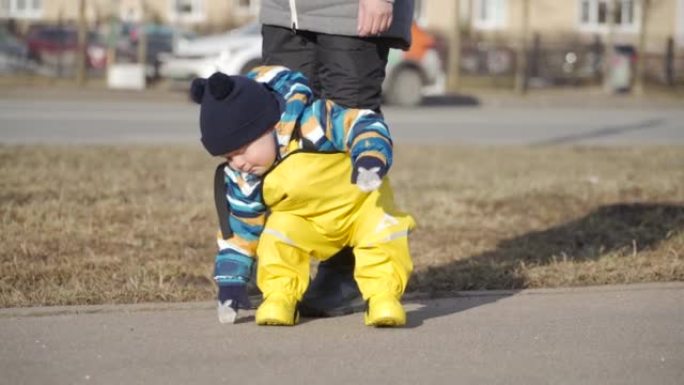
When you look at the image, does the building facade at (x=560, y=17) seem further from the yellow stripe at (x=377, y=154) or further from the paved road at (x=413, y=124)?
the yellow stripe at (x=377, y=154)

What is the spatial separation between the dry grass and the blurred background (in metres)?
3.02

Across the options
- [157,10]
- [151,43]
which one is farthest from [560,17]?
[151,43]

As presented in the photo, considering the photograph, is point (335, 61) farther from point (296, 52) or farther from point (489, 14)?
point (489, 14)

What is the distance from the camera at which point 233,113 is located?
4062mm

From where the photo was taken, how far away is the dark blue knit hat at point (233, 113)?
13.3ft

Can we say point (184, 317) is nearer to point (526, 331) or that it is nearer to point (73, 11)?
point (526, 331)

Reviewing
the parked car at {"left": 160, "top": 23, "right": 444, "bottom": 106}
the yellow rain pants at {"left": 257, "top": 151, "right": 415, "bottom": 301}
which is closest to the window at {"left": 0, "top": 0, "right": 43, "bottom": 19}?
the parked car at {"left": 160, "top": 23, "right": 444, "bottom": 106}

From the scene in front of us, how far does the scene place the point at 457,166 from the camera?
31.4ft

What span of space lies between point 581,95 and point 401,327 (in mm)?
23064

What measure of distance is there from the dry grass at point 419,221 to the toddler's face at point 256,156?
2.85 feet

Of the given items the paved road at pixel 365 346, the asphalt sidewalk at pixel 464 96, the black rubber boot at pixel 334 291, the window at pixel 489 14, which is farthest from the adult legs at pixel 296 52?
the window at pixel 489 14

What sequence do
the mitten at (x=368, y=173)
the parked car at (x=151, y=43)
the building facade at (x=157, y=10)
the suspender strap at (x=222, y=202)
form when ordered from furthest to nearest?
the building facade at (x=157, y=10) → the parked car at (x=151, y=43) → the suspender strap at (x=222, y=202) → the mitten at (x=368, y=173)

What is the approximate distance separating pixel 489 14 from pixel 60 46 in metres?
21.9

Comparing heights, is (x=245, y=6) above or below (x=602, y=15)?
above
